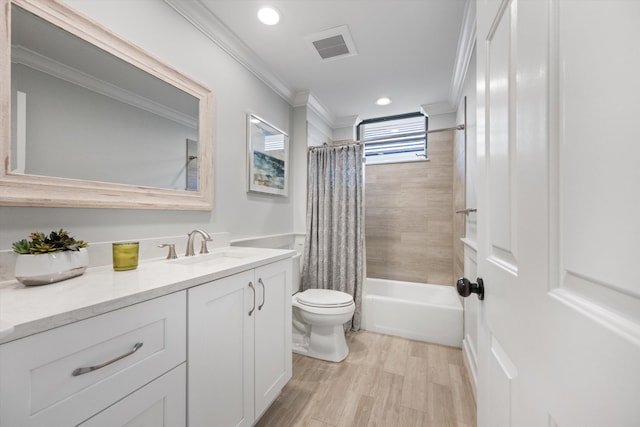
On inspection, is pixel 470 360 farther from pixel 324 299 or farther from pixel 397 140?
pixel 397 140

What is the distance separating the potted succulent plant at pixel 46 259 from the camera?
0.81 metres

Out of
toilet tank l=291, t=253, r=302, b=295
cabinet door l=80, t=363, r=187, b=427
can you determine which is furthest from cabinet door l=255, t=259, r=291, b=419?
toilet tank l=291, t=253, r=302, b=295

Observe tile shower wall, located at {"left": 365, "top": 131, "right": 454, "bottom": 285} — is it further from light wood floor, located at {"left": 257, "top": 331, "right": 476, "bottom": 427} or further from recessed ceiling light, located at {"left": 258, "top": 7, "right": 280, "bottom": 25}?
recessed ceiling light, located at {"left": 258, "top": 7, "right": 280, "bottom": 25}

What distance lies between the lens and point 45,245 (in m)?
0.85

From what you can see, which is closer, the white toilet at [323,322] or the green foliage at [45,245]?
the green foliage at [45,245]

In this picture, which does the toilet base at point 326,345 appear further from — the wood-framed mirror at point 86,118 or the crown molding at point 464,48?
the crown molding at point 464,48

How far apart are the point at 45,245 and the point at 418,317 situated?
252 cm

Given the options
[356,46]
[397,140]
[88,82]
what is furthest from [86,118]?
[397,140]

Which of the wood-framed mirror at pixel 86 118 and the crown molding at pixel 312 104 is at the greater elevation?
the crown molding at pixel 312 104

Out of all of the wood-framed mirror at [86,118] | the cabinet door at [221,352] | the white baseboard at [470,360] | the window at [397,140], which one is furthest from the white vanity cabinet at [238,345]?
the window at [397,140]

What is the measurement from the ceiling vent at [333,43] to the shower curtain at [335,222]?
81 cm

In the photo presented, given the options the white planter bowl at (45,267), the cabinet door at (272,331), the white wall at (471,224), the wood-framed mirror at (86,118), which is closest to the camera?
the white planter bowl at (45,267)

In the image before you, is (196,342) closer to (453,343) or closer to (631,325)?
(631,325)

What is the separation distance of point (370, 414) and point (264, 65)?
2.62 metres
